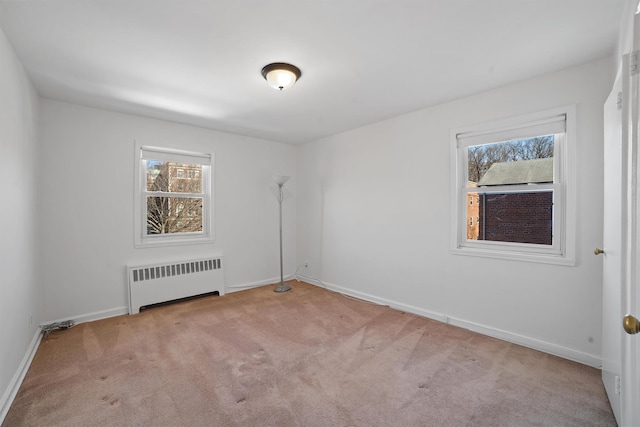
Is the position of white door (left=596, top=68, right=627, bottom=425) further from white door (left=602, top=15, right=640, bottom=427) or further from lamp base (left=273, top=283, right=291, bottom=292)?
lamp base (left=273, top=283, right=291, bottom=292)

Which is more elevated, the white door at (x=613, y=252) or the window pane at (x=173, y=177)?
the window pane at (x=173, y=177)

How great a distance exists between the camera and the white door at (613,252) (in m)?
1.50

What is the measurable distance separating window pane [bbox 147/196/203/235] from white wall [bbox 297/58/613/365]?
175cm

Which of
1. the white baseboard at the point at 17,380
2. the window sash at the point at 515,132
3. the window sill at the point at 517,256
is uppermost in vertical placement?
the window sash at the point at 515,132

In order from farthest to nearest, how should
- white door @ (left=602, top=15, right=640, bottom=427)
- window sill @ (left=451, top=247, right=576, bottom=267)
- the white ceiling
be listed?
window sill @ (left=451, top=247, right=576, bottom=267) → the white ceiling → white door @ (left=602, top=15, right=640, bottom=427)

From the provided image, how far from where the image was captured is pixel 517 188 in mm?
2752

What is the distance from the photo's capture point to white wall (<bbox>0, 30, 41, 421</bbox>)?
1865 millimetres

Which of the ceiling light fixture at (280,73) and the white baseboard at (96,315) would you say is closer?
the ceiling light fixture at (280,73)

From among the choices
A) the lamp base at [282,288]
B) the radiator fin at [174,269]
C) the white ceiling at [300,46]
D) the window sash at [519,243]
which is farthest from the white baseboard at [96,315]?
the window sash at [519,243]

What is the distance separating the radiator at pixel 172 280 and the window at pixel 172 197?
1.02ft

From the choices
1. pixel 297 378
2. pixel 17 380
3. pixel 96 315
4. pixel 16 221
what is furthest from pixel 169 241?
pixel 297 378

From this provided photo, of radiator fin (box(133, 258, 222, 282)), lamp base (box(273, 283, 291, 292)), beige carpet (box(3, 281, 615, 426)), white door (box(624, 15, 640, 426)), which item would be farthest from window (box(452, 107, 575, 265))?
radiator fin (box(133, 258, 222, 282))

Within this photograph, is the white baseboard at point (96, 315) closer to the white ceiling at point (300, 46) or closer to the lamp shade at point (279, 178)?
the white ceiling at point (300, 46)

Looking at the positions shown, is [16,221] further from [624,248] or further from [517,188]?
[517,188]
